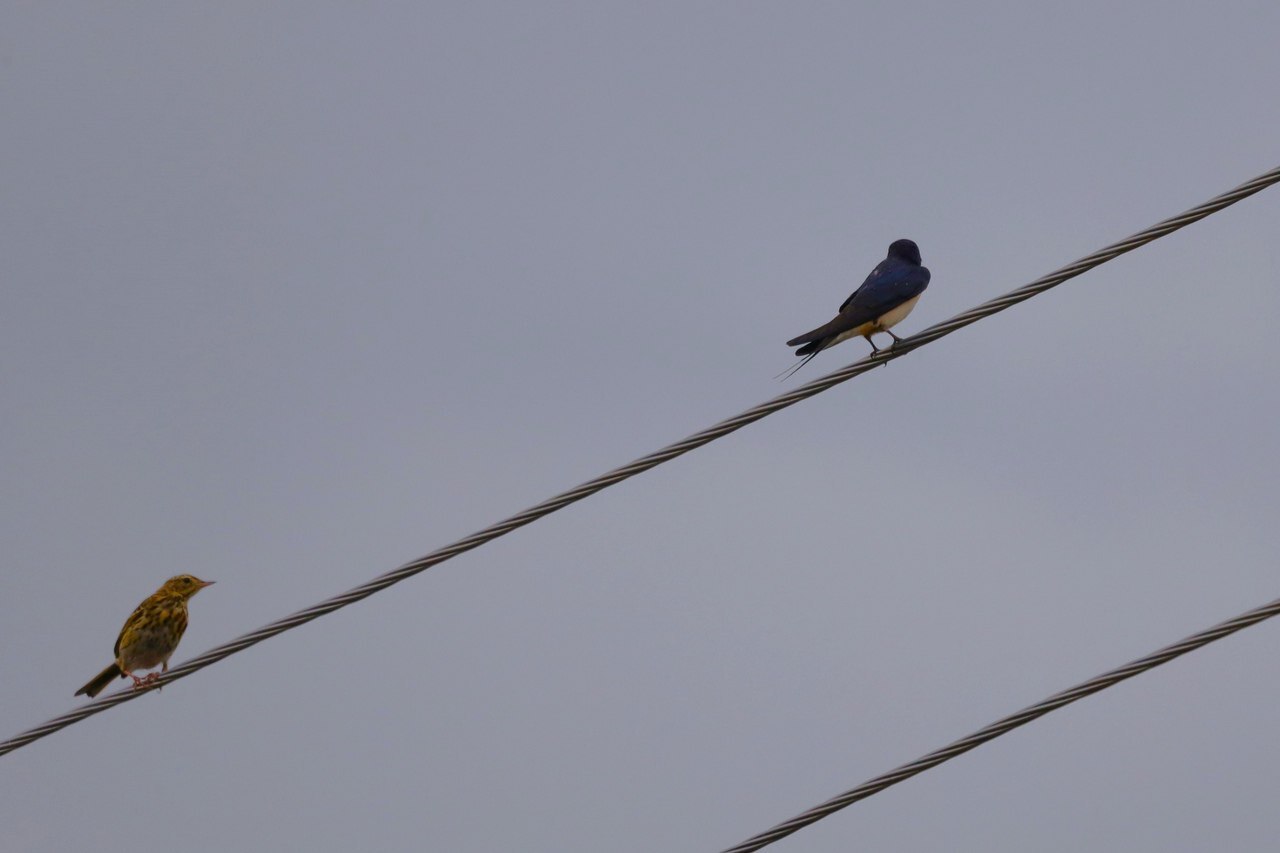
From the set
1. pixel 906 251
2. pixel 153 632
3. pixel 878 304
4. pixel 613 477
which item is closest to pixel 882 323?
pixel 878 304

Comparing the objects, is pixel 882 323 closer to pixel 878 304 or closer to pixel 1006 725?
pixel 878 304

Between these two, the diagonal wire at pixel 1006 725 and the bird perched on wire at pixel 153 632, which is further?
the bird perched on wire at pixel 153 632

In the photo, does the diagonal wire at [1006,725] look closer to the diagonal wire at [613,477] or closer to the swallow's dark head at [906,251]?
the diagonal wire at [613,477]

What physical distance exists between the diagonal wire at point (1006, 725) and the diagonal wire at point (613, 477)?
1621 millimetres

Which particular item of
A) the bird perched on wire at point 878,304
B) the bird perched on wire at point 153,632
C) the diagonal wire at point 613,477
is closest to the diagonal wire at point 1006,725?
the diagonal wire at point 613,477

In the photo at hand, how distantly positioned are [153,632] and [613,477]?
553 cm

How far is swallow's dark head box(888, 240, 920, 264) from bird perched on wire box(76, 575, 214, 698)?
5258mm

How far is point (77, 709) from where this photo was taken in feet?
26.5

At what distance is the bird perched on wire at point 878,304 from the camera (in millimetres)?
11148

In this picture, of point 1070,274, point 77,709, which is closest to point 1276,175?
point 1070,274

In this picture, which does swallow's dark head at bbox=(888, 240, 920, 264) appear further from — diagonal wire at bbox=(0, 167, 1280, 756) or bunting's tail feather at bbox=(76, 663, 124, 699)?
bunting's tail feather at bbox=(76, 663, 124, 699)

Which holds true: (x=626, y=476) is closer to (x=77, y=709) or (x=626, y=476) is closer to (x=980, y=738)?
(x=980, y=738)

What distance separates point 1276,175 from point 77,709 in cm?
560

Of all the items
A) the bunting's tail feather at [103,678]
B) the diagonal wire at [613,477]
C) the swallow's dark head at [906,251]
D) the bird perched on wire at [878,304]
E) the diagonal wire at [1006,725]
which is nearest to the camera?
the diagonal wire at [1006,725]
